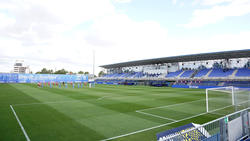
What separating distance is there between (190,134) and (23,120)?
10.0 metres

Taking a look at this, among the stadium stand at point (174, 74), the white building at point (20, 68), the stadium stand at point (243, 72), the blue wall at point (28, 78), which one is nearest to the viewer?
the stadium stand at point (243, 72)

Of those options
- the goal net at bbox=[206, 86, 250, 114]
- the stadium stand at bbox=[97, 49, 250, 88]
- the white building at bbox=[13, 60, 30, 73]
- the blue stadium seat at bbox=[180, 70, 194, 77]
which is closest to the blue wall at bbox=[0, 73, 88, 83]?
the stadium stand at bbox=[97, 49, 250, 88]

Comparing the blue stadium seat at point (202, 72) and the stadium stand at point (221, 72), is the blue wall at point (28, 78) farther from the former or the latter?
the stadium stand at point (221, 72)

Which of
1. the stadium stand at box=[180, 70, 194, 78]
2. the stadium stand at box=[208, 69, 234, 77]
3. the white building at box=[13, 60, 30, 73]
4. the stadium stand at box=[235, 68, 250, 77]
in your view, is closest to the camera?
the stadium stand at box=[235, 68, 250, 77]

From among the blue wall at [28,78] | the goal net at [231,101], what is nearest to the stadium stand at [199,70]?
the goal net at [231,101]

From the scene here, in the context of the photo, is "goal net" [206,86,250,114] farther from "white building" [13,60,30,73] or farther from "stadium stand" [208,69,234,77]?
"white building" [13,60,30,73]

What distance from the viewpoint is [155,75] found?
64.5 meters

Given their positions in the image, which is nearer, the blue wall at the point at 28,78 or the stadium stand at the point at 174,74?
the stadium stand at the point at 174,74

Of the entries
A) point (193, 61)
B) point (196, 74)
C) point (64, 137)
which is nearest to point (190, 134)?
point (64, 137)

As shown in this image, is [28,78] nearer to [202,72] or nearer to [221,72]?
[202,72]

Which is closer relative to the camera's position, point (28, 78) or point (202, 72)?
point (202, 72)

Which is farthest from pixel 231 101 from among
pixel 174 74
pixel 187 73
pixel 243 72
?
pixel 174 74

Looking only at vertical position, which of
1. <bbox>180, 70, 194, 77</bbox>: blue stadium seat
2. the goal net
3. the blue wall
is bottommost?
the goal net

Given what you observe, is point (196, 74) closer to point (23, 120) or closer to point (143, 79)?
point (143, 79)
